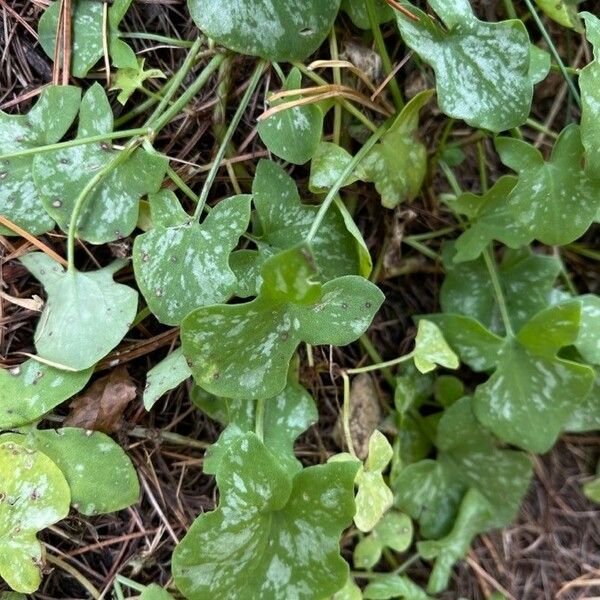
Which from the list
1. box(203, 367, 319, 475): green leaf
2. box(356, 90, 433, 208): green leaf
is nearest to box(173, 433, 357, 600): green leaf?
box(203, 367, 319, 475): green leaf

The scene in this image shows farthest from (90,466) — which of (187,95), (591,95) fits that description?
(591,95)

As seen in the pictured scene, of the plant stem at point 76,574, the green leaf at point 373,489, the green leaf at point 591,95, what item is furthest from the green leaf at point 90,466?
the green leaf at point 591,95

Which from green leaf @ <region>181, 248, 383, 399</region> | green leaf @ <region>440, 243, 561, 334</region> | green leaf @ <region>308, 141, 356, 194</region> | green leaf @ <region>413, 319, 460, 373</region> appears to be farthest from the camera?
green leaf @ <region>440, 243, 561, 334</region>

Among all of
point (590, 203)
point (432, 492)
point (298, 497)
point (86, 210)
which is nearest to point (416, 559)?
point (432, 492)

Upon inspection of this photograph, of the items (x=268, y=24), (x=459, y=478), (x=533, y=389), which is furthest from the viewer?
(x=459, y=478)

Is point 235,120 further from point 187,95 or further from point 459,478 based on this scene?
point 459,478

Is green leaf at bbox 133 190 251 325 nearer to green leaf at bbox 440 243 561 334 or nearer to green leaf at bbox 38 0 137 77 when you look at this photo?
green leaf at bbox 38 0 137 77

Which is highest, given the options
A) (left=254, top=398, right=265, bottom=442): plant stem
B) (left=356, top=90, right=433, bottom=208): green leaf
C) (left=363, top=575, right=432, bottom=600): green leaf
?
(left=356, top=90, right=433, bottom=208): green leaf
